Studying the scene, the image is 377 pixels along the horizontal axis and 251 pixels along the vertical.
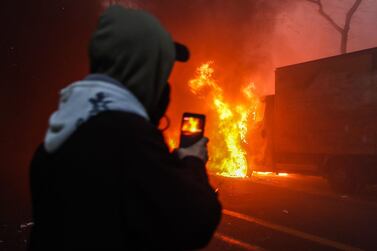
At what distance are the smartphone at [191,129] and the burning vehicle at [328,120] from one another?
31.4 ft

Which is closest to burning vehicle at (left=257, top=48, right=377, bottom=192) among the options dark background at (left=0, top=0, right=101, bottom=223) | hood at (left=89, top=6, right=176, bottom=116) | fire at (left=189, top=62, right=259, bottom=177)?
fire at (left=189, top=62, right=259, bottom=177)

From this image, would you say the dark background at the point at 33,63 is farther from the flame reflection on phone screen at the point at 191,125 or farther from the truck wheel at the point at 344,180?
the flame reflection on phone screen at the point at 191,125

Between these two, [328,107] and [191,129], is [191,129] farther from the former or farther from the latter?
[328,107]

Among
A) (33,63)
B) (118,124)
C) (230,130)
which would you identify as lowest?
(230,130)

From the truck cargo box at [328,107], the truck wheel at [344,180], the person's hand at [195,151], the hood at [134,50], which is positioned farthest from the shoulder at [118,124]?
the truck wheel at [344,180]

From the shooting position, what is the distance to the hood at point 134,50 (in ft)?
4.44

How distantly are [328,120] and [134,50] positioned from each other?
1112cm

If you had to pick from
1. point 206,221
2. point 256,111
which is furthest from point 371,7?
point 206,221

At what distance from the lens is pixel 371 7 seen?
94.4 ft

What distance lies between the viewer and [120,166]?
4.02ft

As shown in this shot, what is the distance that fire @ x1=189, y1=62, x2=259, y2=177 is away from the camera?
603 inches

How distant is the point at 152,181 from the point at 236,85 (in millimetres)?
21359

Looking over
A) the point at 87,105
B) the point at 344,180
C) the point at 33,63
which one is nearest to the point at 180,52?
the point at 87,105

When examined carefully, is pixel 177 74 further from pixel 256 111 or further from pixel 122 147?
pixel 122 147
